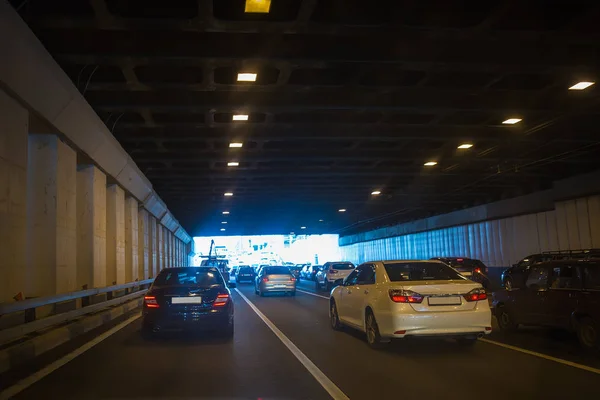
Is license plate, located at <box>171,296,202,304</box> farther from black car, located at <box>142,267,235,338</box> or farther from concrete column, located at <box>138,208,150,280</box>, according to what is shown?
concrete column, located at <box>138,208,150,280</box>

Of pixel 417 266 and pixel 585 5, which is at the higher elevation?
pixel 585 5

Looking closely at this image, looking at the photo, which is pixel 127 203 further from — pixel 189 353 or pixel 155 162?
pixel 189 353

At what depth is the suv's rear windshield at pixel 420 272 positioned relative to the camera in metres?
9.88

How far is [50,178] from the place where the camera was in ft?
40.1

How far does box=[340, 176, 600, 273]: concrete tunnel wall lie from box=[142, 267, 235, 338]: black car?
18.9 meters

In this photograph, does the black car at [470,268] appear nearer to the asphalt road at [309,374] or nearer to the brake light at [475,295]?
the asphalt road at [309,374]

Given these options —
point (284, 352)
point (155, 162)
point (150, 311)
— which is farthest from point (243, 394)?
point (155, 162)

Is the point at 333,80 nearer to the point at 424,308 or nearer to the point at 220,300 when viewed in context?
the point at 220,300

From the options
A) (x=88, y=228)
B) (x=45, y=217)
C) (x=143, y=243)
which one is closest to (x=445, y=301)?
(x=45, y=217)

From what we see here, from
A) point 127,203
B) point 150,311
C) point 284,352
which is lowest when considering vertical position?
point 284,352

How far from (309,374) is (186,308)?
379cm

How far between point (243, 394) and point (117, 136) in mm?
12069

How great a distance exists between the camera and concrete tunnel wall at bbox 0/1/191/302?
9055 mm

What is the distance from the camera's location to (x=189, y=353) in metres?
9.55
